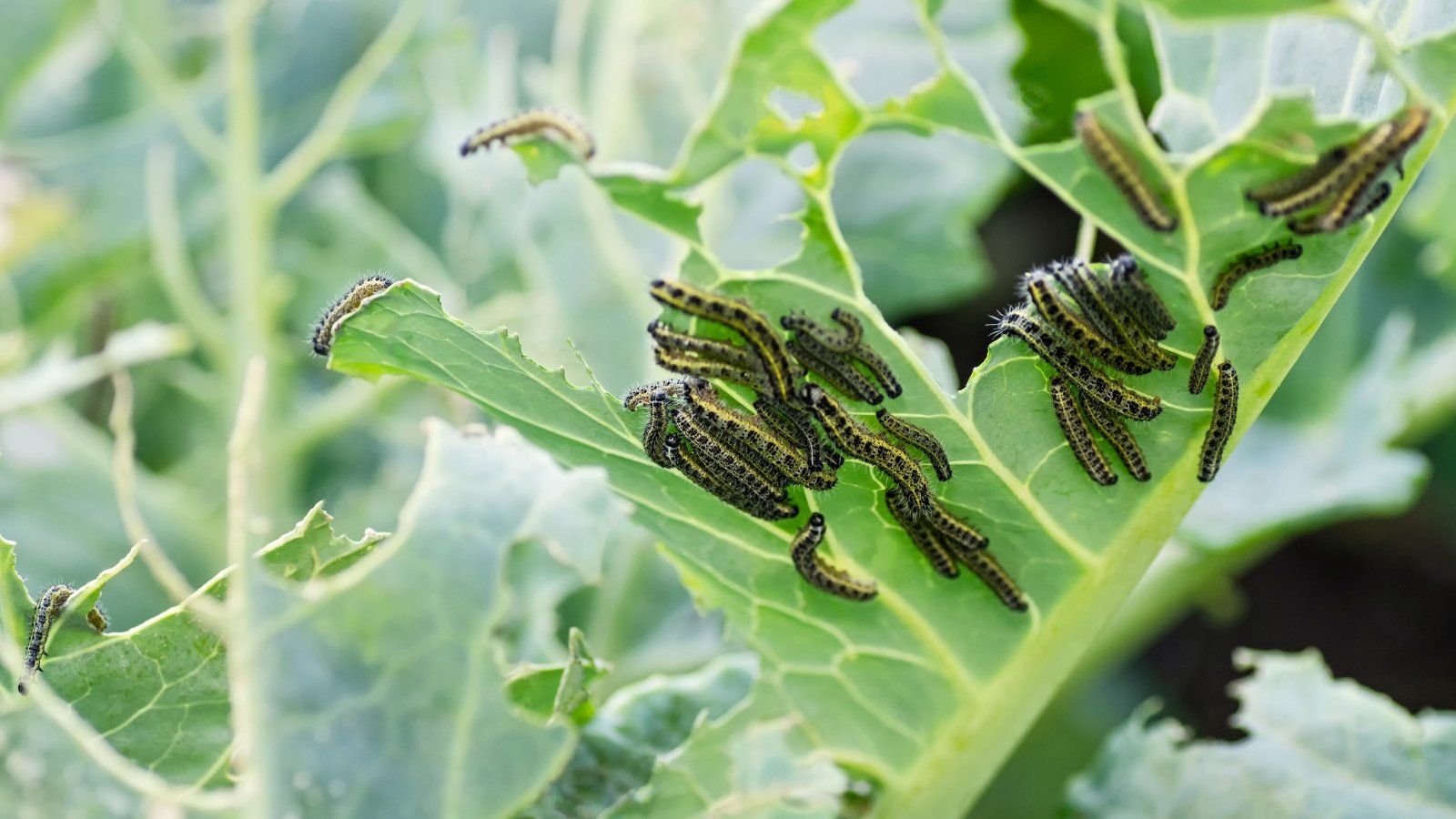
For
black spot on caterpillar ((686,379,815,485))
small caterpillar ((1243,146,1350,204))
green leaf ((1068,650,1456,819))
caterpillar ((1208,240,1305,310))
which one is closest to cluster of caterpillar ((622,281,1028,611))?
black spot on caterpillar ((686,379,815,485))

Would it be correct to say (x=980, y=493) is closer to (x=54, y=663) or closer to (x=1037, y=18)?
(x=54, y=663)

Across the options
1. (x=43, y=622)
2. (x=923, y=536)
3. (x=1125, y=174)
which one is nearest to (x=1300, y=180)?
(x=1125, y=174)

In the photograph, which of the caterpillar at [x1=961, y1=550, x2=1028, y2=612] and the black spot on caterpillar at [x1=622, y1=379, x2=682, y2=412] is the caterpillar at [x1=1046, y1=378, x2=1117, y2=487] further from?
the black spot on caterpillar at [x1=622, y1=379, x2=682, y2=412]

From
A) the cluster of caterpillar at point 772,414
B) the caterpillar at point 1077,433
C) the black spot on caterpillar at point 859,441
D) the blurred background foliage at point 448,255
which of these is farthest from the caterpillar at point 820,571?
the blurred background foliage at point 448,255

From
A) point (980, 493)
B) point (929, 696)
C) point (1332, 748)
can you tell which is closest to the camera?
point (980, 493)

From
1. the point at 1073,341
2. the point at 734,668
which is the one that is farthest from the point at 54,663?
the point at 1073,341

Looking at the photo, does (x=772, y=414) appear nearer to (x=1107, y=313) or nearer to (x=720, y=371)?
(x=720, y=371)
